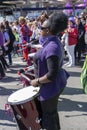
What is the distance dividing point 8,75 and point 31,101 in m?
7.02

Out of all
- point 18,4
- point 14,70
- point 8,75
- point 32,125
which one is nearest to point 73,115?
point 32,125

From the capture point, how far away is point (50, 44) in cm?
422

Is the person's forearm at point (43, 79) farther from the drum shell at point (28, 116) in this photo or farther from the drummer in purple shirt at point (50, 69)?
the drum shell at point (28, 116)

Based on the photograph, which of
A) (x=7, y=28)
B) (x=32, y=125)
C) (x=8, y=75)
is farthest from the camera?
(x=7, y=28)

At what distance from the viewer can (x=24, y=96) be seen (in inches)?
177

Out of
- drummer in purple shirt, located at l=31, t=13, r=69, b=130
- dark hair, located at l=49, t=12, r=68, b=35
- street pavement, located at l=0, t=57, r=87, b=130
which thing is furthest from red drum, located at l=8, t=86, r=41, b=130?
street pavement, located at l=0, t=57, r=87, b=130

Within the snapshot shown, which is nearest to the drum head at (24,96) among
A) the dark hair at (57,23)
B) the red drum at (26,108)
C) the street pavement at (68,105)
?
the red drum at (26,108)

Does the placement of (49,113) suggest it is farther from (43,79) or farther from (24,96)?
(43,79)

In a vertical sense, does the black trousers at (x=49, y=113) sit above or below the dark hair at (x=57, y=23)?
below

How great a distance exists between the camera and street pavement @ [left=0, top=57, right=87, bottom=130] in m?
6.26

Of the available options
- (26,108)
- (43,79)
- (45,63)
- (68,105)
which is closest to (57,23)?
(45,63)

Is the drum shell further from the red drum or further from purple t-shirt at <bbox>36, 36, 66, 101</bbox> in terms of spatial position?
purple t-shirt at <bbox>36, 36, 66, 101</bbox>

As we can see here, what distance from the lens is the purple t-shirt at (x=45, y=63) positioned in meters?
4.19

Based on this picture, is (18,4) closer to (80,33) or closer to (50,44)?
(80,33)
